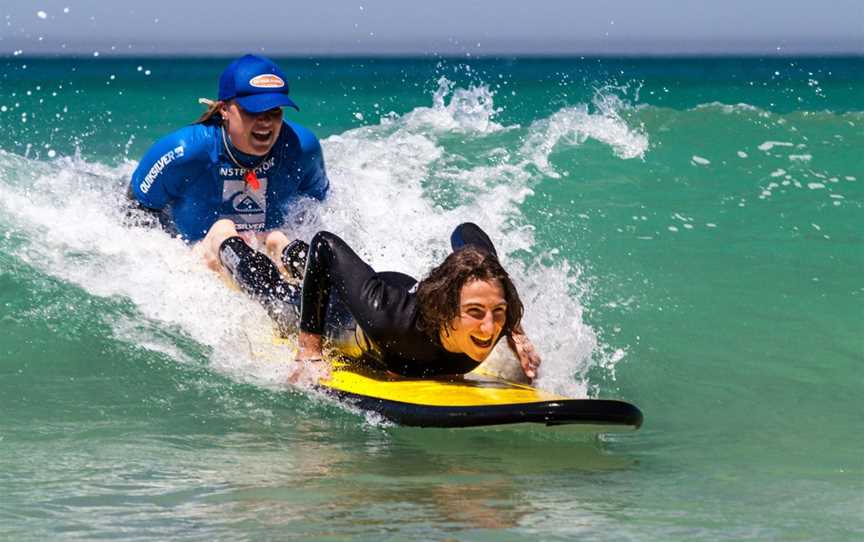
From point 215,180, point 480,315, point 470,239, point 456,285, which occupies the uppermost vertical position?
point 215,180

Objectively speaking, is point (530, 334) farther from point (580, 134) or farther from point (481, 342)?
point (580, 134)

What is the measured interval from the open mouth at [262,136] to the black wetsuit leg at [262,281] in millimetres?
503

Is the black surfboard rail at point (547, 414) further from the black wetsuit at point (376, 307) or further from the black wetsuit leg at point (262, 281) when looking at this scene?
the black wetsuit leg at point (262, 281)

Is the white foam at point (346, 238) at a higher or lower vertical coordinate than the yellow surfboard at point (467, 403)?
higher

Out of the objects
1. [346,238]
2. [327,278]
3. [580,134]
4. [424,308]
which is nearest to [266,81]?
[327,278]

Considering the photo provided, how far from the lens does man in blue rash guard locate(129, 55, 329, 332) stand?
6512 millimetres

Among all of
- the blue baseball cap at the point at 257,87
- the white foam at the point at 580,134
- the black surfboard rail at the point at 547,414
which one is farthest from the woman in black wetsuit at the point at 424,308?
the white foam at the point at 580,134

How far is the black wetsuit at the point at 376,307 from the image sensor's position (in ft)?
17.4

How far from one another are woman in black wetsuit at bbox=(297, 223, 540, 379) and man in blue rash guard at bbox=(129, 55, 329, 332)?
816 mm

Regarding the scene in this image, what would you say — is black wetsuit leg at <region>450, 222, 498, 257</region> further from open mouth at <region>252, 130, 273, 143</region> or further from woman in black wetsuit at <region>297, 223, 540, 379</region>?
open mouth at <region>252, 130, 273, 143</region>

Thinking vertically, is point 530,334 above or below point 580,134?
below

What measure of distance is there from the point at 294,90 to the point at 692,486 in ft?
87.7

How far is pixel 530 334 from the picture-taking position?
20.7ft

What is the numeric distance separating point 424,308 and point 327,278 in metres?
0.53
